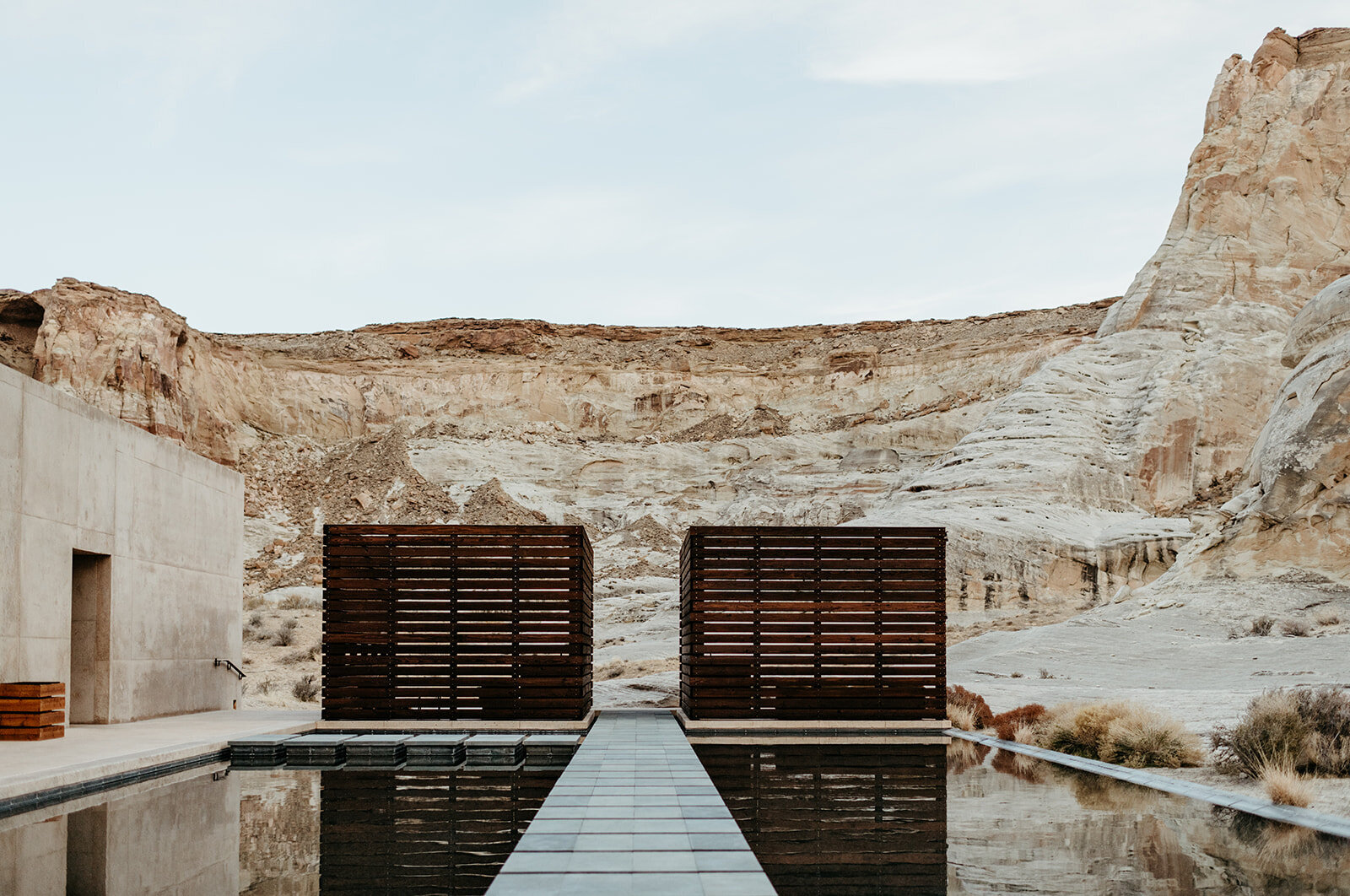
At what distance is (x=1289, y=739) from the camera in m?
8.70

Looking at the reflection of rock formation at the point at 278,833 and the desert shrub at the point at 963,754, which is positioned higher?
the reflection of rock formation at the point at 278,833

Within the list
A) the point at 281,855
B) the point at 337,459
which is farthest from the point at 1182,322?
the point at 281,855

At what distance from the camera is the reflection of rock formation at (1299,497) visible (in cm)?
2473

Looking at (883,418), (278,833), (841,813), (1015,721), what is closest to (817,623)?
(1015,721)

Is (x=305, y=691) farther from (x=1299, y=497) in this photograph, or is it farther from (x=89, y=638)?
(x=1299, y=497)

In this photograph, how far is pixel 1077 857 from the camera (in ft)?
18.4

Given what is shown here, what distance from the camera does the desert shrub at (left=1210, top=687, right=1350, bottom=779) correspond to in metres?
8.61

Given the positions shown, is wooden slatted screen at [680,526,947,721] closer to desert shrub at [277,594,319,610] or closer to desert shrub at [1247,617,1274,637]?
desert shrub at [1247,617,1274,637]

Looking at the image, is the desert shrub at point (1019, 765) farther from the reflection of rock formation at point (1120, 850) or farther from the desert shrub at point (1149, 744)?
the reflection of rock formation at point (1120, 850)

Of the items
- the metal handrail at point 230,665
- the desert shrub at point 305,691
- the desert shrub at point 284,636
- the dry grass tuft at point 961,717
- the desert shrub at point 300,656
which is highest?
the metal handrail at point 230,665

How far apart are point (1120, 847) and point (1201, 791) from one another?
2374 mm

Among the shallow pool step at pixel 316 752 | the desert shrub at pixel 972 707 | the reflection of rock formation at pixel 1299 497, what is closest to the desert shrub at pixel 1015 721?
the desert shrub at pixel 972 707

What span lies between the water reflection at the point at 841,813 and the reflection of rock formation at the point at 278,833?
217 centimetres

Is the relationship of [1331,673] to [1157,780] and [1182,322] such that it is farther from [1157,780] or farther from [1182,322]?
[1182,322]
